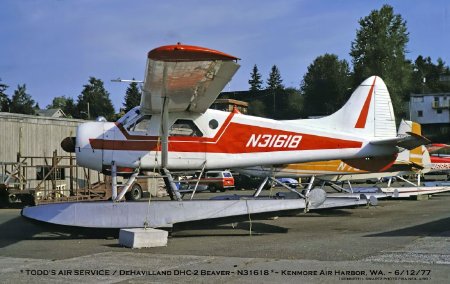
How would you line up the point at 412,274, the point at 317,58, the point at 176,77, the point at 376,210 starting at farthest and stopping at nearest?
1. the point at 317,58
2. the point at 376,210
3. the point at 176,77
4. the point at 412,274

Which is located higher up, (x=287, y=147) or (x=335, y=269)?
(x=287, y=147)

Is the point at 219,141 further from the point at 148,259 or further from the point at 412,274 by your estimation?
the point at 412,274

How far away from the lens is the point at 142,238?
9.31m

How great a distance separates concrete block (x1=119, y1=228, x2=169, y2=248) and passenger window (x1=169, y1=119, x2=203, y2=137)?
2821mm

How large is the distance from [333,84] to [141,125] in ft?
331

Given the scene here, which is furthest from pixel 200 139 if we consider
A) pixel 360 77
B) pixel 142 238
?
pixel 360 77

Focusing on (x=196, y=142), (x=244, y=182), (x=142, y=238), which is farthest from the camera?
(x=244, y=182)

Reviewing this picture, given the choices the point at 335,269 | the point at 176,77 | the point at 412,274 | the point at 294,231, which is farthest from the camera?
the point at 294,231

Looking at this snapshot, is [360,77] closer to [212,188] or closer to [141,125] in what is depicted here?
[212,188]

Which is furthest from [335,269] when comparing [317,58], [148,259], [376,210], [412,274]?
[317,58]

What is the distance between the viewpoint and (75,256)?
8492 millimetres

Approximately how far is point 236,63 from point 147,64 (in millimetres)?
1542

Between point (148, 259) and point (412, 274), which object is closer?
point (412, 274)

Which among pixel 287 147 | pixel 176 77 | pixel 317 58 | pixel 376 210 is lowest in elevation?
pixel 376 210
